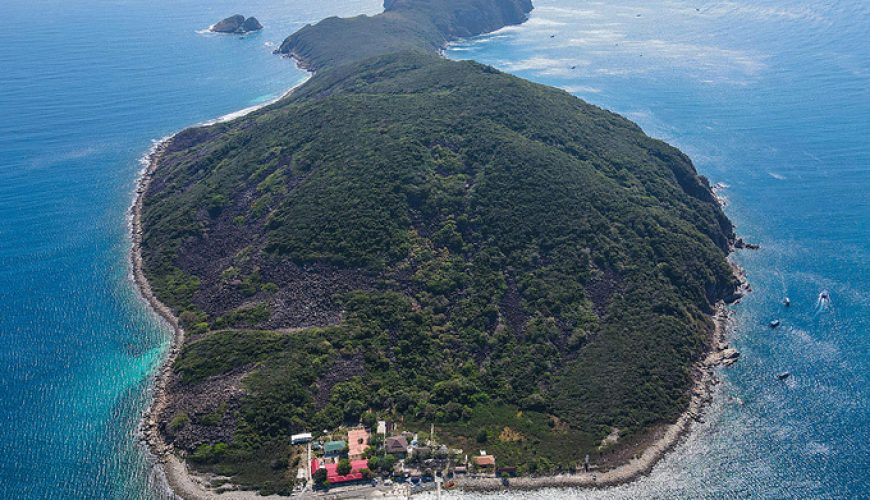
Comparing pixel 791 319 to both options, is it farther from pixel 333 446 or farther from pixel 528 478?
pixel 333 446

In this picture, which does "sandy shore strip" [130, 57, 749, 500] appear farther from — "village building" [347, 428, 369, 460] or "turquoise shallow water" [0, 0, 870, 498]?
"village building" [347, 428, 369, 460]

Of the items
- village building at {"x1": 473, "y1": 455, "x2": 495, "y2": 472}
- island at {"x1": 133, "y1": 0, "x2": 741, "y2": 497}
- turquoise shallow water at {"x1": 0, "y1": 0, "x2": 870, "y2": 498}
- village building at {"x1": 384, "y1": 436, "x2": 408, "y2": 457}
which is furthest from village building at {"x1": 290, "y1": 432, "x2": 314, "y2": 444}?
village building at {"x1": 473, "y1": 455, "x2": 495, "y2": 472}

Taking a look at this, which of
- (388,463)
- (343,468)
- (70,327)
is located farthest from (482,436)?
(70,327)

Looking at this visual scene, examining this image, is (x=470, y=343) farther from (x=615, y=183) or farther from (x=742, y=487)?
(x=615, y=183)

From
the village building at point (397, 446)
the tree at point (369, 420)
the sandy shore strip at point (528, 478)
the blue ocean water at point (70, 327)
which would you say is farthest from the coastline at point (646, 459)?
the blue ocean water at point (70, 327)

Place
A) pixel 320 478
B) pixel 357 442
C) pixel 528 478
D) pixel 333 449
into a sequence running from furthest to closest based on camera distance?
pixel 357 442, pixel 333 449, pixel 528 478, pixel 320 478

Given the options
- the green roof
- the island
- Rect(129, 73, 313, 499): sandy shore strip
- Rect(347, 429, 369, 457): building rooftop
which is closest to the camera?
Rect(129, 73, 313, 499): sandy shore strip

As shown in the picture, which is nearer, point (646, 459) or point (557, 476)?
point (557, 476)

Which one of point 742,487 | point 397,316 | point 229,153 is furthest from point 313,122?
Answer: point 742,487
